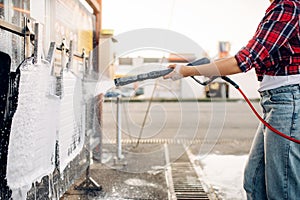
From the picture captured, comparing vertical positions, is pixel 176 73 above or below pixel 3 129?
above

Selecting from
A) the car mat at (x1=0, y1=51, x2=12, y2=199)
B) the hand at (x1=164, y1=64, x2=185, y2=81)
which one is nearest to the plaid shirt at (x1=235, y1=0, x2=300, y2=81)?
the hand at (x1=164, y1=64, x2=185, y2=81)

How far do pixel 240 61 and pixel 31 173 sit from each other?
3.76ft

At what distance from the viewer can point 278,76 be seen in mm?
1585

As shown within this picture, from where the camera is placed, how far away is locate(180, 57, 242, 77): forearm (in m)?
1.54

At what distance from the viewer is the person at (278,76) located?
4.88 ft

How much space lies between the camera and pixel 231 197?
9.16ft

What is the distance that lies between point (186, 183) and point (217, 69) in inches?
72.8

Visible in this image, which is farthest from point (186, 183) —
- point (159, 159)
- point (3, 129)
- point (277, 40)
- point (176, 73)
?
point (3, 129)

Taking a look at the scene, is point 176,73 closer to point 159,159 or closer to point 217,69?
point 217,69

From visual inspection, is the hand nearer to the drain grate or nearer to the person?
the person

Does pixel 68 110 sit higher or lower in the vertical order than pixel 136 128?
higher

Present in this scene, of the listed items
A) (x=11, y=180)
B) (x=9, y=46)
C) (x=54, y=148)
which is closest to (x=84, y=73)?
(x=54, y=148)

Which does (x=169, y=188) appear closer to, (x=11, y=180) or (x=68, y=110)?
(x=68, y=110)

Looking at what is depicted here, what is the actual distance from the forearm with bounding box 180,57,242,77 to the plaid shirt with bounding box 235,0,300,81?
3 cm
